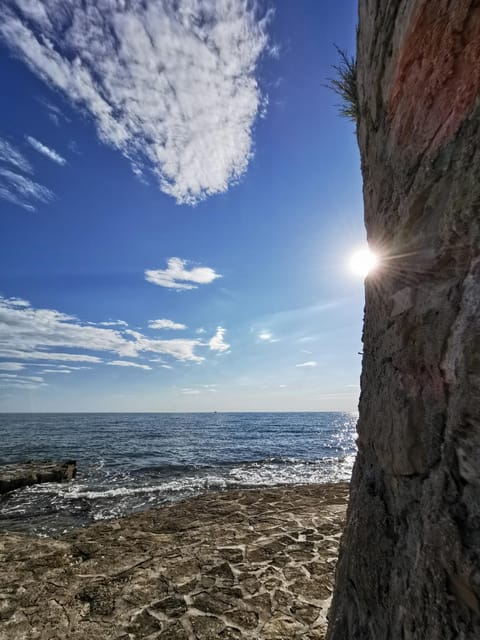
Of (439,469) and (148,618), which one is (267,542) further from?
(439,469)

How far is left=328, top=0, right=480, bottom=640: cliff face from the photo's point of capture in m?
1.68

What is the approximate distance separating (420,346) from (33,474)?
1937 cm

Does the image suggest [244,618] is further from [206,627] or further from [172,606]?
[172,606]

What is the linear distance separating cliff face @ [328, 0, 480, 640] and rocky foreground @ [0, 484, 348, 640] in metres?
2.04

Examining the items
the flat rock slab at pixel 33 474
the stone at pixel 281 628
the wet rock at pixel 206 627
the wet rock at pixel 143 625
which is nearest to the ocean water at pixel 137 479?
the flat rock slab at pixel 33 474

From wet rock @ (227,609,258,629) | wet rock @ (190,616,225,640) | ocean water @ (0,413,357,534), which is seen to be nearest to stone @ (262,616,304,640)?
wet rock @ (227,609,258,629)

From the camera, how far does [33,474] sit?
16.3m

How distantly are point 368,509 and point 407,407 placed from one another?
1.14 metres

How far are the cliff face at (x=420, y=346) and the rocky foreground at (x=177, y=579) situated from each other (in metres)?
2.04

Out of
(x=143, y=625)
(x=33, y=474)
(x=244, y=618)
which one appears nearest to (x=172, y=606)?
(x=143, y=625)

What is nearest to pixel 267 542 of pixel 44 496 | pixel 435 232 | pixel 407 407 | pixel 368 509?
pixel 368 509

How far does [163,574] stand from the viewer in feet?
18.9

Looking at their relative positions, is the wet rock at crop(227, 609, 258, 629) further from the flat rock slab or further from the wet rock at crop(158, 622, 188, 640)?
the flat rock slab

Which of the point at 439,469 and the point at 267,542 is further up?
the point at 439,469
